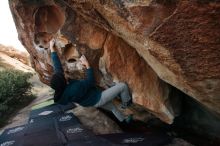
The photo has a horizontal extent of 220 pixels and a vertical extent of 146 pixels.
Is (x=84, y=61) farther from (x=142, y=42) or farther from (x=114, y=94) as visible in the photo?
(x=142, y=42)

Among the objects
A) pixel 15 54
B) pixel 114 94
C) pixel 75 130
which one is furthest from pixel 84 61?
pixel 15 54

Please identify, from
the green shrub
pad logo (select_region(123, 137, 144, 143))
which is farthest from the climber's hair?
the green shrub

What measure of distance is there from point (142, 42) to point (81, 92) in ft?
8.88

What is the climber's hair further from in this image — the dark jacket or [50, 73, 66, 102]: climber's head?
[50, 73, 66, 102]: climber's head

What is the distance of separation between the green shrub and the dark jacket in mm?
6741

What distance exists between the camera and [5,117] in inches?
551

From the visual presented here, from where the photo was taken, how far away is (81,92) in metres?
7.54

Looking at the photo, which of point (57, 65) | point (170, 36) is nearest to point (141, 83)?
point (57, 65)

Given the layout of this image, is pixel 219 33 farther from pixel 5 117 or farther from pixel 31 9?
pixel 5 117

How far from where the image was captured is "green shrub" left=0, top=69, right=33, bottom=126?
14.5 m

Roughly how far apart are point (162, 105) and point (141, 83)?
2.36 feet

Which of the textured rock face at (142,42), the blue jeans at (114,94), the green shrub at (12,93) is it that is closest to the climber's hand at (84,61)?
the textured rock face at (142,42)

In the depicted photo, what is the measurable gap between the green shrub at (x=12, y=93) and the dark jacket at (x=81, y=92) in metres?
6.74

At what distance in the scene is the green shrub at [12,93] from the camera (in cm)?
1454
